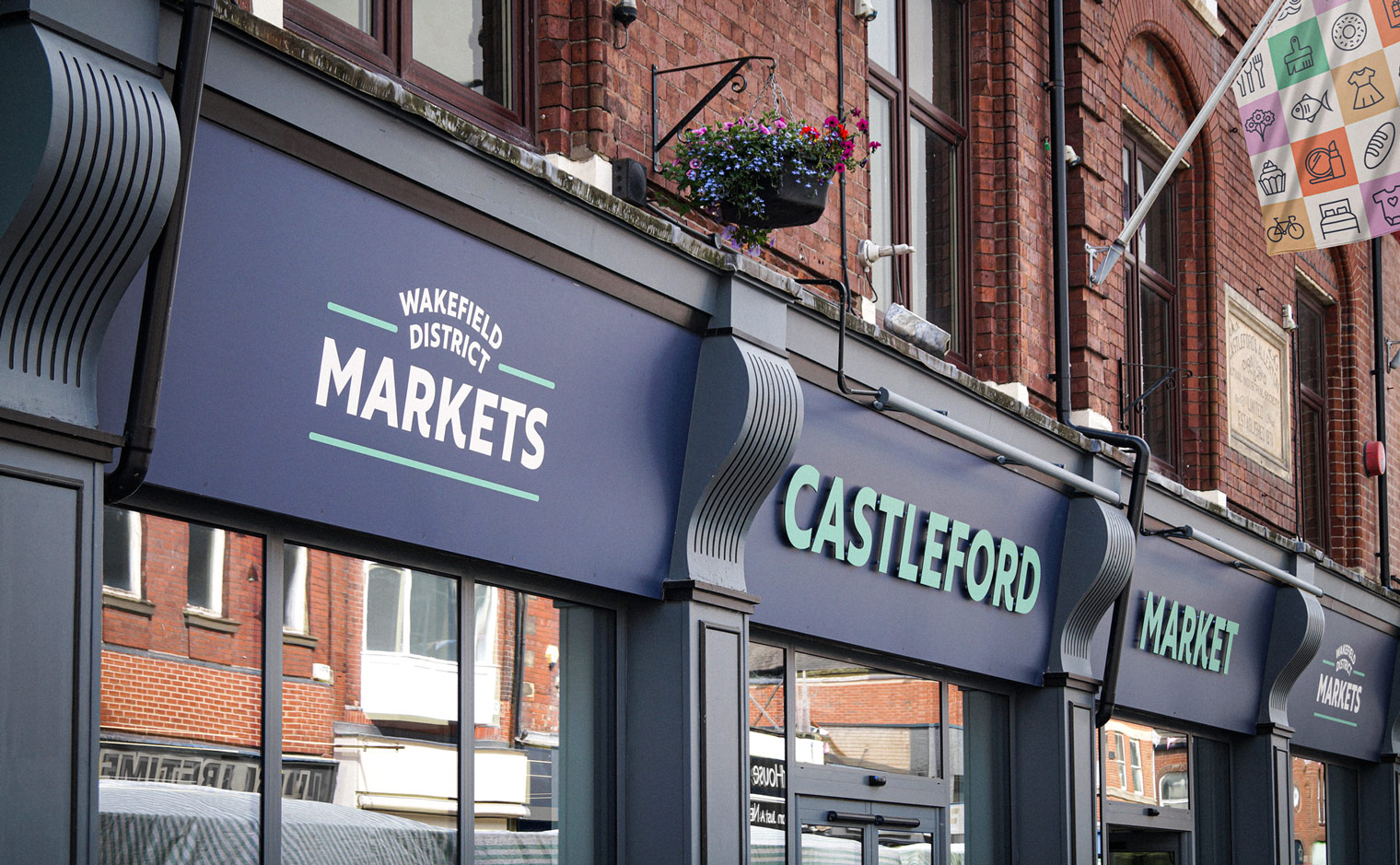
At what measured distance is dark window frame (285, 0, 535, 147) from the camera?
19.8 ft

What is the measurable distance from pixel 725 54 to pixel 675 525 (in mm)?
2323

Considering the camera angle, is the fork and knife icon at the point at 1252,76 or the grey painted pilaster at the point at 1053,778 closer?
the grey painted pilaster at the point at 1053,778

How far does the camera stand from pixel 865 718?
28.0 feet

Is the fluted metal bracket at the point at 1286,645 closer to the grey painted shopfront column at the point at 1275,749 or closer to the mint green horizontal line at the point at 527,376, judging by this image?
the grey painted shopfront column at the point at 1275,749

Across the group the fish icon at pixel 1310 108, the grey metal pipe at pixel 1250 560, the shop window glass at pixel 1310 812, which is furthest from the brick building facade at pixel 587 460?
the shop window glass at pixel 1310 812

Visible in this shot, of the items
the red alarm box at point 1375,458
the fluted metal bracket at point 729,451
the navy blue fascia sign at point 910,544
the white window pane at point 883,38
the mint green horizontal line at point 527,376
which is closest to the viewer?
Answer: the mint green horizontal line at point 527,376

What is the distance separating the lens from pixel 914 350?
8.47 meters

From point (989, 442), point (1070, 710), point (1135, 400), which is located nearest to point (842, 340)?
point (989, 442)

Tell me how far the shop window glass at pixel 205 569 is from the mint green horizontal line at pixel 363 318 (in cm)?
74

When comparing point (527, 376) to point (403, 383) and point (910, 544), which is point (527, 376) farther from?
point (910, 544)

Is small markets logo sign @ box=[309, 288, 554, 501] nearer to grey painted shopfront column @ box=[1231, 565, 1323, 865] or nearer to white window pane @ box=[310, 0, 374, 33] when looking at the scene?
white window pane @ box=[310, 0, 374, 33]

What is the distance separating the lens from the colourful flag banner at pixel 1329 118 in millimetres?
11047

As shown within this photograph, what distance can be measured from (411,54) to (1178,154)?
5.26 meters

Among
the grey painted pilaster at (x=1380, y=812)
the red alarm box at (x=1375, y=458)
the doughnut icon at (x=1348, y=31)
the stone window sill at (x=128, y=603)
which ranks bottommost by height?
the grey painted pilaster at (x=1380, y=812)
